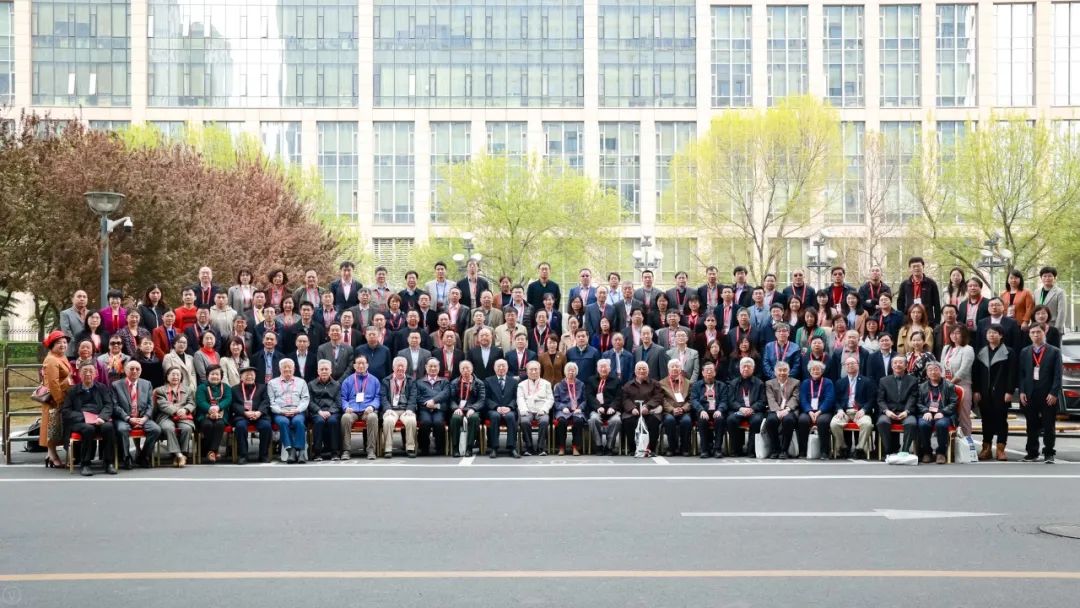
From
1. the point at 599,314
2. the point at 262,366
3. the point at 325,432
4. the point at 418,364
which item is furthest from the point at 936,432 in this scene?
the point at 262,366

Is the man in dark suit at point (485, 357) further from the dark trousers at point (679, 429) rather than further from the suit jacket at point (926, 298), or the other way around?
the suit jacket at point (926, 298)

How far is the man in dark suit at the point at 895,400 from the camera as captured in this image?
16.8m

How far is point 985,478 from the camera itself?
14.2 metres

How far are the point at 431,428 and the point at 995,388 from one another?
851cm

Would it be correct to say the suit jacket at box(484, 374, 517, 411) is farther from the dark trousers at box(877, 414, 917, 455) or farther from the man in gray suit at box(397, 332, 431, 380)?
the dark trousers at box(877, 414, 917, 455)

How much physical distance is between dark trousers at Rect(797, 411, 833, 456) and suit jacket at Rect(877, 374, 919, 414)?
0.79m

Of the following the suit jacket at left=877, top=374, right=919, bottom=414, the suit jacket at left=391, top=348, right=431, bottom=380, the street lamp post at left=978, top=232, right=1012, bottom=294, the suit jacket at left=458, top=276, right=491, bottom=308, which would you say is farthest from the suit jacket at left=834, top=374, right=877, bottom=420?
the street lamp post at left=978, top=232, right=1012, bottom=294

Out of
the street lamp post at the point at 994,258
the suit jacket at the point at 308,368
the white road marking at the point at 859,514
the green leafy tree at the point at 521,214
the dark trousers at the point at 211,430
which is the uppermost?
the green leafy tree at the point at 521,214

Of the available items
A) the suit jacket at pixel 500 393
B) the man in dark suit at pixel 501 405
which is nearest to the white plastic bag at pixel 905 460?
the man in dark suit at pixel 501 405

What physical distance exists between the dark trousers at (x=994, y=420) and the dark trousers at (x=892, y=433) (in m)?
1.25

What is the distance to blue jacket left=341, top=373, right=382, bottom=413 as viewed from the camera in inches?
701

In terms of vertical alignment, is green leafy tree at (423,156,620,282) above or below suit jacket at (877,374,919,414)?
above

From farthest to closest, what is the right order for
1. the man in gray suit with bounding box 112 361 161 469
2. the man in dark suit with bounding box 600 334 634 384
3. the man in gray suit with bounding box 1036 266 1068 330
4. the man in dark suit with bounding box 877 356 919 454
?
the man in dark suit with bounding box 600 334 634 384 → the man in gray suit with bounding box 1036 266 1068 330 → the man in dark suit with bounding box 877 356 919 454 → the man in gray suit with bounding box 112 361 161 469

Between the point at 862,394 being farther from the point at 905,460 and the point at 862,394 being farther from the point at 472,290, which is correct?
the point at 472,290
